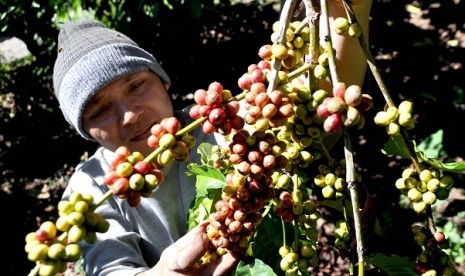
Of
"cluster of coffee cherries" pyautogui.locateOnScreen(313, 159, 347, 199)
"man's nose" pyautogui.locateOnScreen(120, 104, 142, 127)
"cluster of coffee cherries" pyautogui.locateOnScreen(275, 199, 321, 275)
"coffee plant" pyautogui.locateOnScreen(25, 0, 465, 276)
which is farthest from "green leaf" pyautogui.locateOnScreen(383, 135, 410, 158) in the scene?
"man's nose" pyautogui.locateOnScreen(120, 104, 142, 127)

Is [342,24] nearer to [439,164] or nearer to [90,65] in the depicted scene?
[439,164]

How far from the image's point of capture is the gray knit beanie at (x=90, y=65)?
185cm

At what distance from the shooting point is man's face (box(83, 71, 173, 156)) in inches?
71.9

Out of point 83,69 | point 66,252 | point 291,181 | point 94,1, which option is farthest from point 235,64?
point 66,252

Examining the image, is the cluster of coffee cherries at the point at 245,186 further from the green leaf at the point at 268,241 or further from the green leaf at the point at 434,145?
the green leaf at the point at 434,145

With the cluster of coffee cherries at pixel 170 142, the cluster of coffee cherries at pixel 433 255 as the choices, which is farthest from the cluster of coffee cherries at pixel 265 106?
the cluster of coffee cherries at pixel 433 255

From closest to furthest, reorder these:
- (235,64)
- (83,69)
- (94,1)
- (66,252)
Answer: (66,252) → (83,69) → (94,1) → (235,64)

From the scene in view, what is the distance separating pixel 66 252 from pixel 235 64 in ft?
13.0

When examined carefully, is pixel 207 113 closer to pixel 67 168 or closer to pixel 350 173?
pixel 350 173

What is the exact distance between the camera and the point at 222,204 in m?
0.99

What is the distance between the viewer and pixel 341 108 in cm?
79

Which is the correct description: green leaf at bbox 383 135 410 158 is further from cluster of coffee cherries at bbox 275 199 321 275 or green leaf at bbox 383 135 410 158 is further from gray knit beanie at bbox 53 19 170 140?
gray knit beanie at bbox 53 19 170 140

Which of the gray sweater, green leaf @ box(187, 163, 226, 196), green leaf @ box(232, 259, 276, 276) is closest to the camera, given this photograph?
green leaf @ box(232, 259, 276, 276)

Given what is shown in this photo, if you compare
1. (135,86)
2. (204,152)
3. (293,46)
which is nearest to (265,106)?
(293,46)
